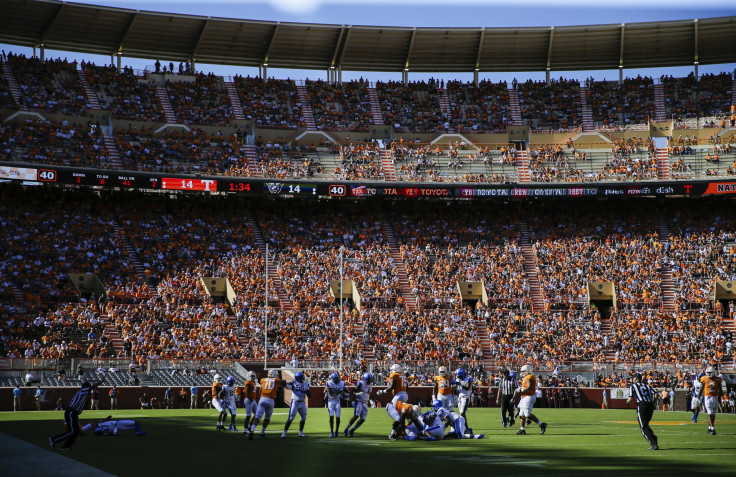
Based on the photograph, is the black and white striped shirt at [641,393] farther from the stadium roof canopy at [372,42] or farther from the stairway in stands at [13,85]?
the stairway in stands at [13,85]

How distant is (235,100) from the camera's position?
60.1m

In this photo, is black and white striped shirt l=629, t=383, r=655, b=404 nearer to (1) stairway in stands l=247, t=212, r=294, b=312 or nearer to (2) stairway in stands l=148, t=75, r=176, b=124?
(1) stairway in stands l=247, t=212, r=294, b=312

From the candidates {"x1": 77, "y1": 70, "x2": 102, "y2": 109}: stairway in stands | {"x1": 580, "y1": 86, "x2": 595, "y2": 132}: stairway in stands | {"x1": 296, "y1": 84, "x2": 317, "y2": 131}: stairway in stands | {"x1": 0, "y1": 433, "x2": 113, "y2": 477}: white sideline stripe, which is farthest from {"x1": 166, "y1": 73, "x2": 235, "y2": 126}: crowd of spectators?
{"x1": 0, "y1": 433, "x2": 113, "y2": 477}: white sideline stripe

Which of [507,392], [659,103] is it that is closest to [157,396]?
[507,392]

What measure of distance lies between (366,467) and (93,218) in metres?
39.9

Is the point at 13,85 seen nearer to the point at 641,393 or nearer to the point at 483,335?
the point at 483,335

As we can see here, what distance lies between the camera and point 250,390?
74.5ft

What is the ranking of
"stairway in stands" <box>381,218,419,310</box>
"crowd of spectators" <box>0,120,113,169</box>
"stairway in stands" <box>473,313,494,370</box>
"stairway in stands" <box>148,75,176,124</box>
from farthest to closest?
"stairway in stands" <box>148,75,176,124</box>
"stairway in stands" <box>381,218,419,310</box>
"crowd of spectators" <box>0,120,113,169</box>
"stairway in stands" <box>473,313,494,370</box>

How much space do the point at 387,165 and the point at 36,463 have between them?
4299cm

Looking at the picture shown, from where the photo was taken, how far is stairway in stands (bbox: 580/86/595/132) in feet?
197

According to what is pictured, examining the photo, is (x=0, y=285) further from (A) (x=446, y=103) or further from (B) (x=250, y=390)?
(A) (x=446, y=103)

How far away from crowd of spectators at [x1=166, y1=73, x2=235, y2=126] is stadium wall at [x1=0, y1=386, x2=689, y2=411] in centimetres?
2494

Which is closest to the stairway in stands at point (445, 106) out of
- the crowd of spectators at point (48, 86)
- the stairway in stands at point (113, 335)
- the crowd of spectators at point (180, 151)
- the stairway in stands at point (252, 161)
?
the stairway in stands at point (252, 161)

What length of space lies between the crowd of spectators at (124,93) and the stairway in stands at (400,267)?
58.2 ft
